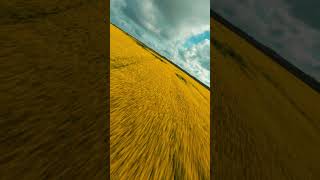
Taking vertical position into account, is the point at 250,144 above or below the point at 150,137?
below

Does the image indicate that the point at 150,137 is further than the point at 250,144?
No

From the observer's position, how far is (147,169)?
1484 mm
